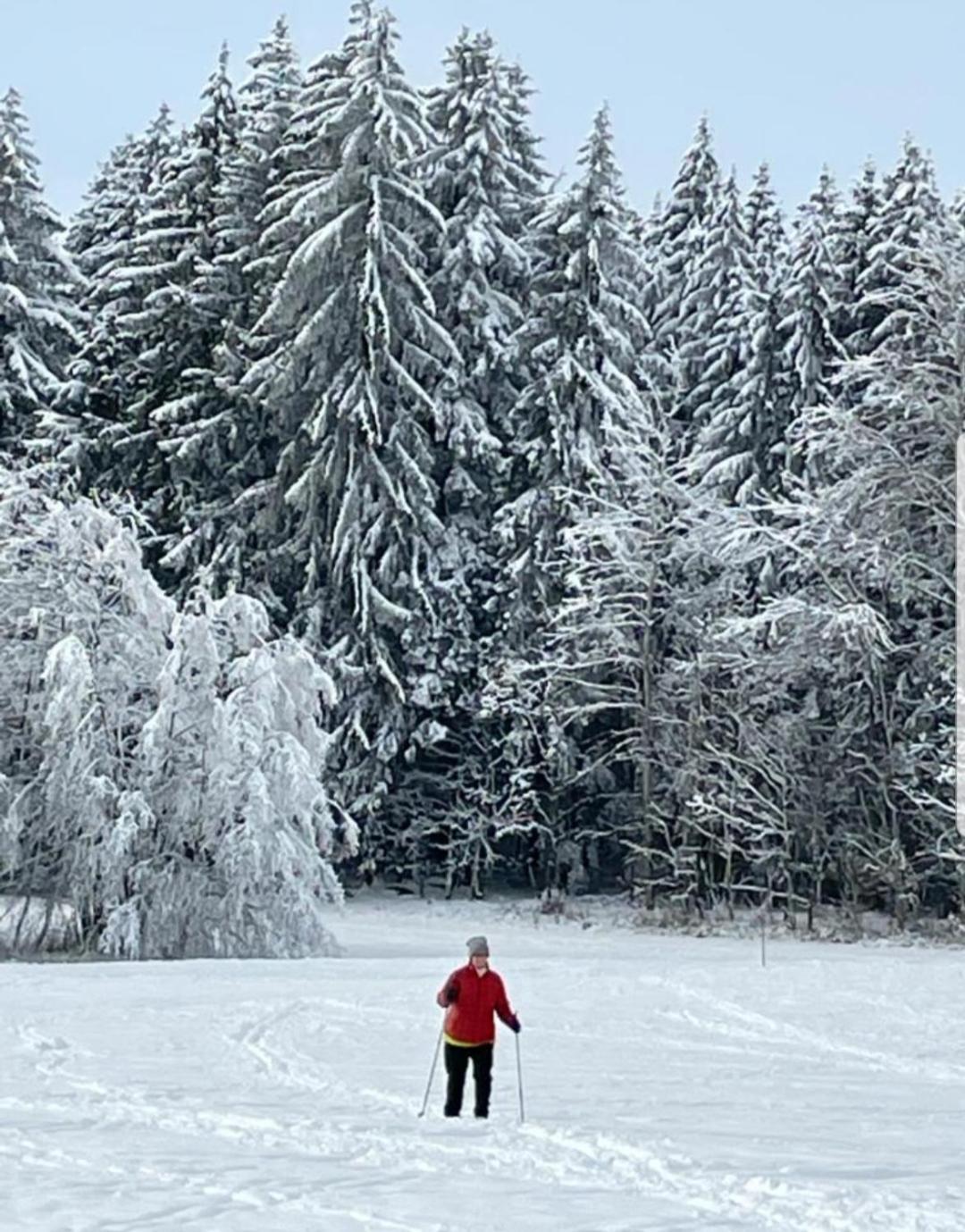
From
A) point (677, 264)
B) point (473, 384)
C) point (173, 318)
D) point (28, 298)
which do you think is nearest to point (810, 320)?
point (473, 384)

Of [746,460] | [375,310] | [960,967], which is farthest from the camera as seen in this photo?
[746,460]

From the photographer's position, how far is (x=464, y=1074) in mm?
11867

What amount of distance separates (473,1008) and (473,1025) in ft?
0.35

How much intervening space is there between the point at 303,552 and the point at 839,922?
1181 cm

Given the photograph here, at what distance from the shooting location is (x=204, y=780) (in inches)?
1004

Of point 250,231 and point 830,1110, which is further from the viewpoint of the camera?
point 250,231

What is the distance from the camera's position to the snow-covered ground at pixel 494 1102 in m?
8.90

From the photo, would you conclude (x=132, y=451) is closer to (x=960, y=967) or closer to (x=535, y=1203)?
(x=960, y=967)

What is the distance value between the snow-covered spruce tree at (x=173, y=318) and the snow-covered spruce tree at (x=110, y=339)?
0.68ft

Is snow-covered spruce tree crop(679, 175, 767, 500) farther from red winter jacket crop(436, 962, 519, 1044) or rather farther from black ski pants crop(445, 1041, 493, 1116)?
black ski pants crop(445, 1041, 493, 1116)

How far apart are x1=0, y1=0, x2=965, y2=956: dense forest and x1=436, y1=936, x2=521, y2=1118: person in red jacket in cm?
1389

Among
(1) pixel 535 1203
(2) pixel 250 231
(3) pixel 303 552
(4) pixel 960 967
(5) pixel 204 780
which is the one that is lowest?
(1) pixel 535 1203

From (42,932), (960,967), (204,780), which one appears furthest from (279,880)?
(960,967)

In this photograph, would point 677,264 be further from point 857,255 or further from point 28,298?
point 28,298
